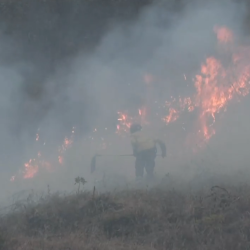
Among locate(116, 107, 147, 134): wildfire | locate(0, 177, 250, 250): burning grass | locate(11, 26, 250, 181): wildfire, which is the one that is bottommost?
locate(0, 177, 250, 250): burning grass

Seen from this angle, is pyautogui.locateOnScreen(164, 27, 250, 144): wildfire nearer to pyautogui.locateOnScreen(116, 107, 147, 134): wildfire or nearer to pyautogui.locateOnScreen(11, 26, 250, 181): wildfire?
pyautogui.locateOnScreen(11, 26, 250, 181): wildfire

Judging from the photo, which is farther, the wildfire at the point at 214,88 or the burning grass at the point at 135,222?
the wildfire at the point at 214,88

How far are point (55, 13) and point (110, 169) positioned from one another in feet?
20.8

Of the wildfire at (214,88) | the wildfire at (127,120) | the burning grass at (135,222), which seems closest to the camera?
the burning grass at (135,222)

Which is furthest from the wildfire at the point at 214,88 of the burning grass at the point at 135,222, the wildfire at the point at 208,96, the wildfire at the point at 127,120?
the burning grass at the point at 135,222

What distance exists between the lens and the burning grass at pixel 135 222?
5447 mm

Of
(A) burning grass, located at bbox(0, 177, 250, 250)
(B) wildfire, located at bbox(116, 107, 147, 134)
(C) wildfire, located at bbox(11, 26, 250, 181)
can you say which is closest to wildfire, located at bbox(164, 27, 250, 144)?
(C) wildfire, located at bbox(11, 26, 250, 181)

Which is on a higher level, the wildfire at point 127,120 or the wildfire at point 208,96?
the wildfire at point 208,96

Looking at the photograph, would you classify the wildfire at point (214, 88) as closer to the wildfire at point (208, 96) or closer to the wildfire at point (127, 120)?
the wildfire at point (208, 96)

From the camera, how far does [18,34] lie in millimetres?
15297

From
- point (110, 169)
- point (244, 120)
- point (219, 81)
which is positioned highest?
point (219, 81)

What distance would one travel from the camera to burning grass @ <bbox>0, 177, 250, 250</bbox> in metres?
5.45

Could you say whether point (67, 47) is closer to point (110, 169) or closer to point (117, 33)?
point (117, 33)

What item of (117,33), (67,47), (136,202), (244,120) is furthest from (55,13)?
(136,202)
